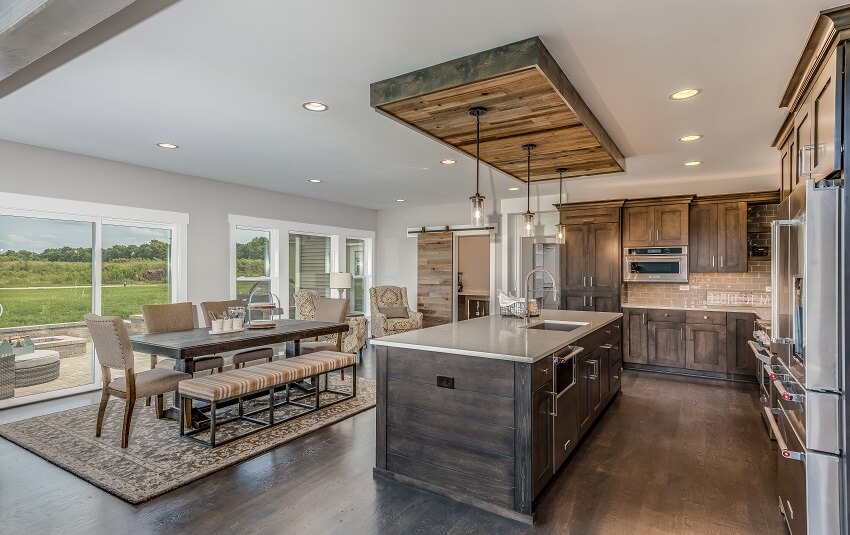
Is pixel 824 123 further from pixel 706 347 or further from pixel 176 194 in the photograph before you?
pixel 176 194

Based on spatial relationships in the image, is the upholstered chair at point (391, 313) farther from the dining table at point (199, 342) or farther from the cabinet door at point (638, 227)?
the cabinet door at point (638, 227)

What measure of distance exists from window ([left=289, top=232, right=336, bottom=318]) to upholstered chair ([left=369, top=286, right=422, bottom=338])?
912 millimetres

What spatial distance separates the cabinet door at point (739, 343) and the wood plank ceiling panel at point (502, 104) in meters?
2.90

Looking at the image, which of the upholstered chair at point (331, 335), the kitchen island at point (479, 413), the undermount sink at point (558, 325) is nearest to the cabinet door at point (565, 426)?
the kitchen island at point (479, 413)

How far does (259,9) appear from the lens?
2039 millimetres

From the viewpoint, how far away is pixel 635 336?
595cm

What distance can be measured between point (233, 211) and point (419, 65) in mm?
4429

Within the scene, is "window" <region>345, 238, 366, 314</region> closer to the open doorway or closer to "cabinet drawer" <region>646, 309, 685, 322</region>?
the open doorway

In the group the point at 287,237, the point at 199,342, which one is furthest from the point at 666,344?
the point at 287,237

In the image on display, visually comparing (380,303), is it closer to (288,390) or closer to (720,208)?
(288,390)

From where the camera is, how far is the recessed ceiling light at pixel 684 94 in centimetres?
296

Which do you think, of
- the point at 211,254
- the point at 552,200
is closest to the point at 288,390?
the point at 211,254

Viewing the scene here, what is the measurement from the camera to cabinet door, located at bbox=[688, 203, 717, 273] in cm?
563

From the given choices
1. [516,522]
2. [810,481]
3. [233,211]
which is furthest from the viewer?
[233,211]
